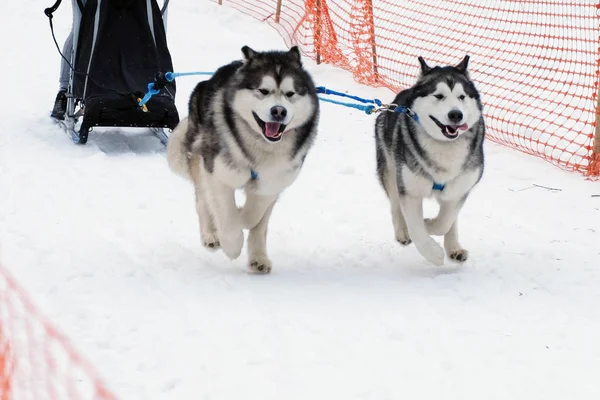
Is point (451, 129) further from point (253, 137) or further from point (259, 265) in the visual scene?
point (259, 265)

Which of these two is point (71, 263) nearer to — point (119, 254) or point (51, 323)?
point (119, 254)

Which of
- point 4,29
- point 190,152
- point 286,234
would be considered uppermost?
point 190,152

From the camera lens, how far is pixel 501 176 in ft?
20.1

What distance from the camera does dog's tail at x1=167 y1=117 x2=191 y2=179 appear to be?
4418 millimetres

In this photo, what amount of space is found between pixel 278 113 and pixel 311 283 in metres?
0.87

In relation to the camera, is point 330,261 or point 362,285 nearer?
point 362,285

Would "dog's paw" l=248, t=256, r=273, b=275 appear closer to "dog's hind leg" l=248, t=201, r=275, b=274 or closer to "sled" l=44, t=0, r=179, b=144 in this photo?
"dog's hind leg" l=248, t=201, r=275, b=274

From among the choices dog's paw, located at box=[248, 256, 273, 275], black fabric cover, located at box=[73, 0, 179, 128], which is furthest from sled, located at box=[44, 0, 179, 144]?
dog's paw, located at box=[248, 256, 273, 275]

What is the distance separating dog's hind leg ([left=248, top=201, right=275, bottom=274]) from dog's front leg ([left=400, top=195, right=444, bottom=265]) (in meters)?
0.67

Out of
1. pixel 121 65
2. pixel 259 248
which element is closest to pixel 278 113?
pixel 259 248

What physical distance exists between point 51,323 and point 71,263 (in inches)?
33.1

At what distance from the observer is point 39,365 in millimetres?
2797

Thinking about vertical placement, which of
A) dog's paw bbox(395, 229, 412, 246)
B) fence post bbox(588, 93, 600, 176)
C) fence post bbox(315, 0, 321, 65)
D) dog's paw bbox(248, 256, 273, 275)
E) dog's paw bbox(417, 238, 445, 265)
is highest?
dog's paw bbox(417, 238, 445, 265)

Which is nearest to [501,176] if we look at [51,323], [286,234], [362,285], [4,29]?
[286,234]
